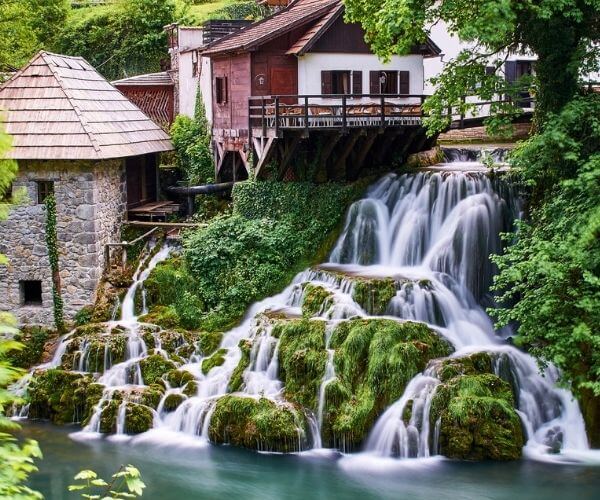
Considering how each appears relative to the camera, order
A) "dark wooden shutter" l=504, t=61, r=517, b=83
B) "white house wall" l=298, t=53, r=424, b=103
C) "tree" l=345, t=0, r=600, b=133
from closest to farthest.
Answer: "tree" l=345, t=0, r=600, b=133
"white house wall" l=298, t=53, r=424, b=103
"dark wooden shutter" l=504, t=61, r=517, b=83

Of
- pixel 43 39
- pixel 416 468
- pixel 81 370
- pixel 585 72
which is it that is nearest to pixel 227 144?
pixel 81 370

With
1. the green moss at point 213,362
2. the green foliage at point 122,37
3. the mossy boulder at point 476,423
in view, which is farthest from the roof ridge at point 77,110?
the green foliage at point 122,37

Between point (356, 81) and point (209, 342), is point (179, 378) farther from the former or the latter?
A: point (356, 81)

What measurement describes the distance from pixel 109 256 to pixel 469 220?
9.06 m

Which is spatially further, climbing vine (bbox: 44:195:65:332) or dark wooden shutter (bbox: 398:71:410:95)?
dark wooden shutter (bbox: 398:71:410:95)

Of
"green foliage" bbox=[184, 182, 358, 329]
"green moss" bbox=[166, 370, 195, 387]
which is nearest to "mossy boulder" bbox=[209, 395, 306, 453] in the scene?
"green moss" bbox=[166, 370, 195, 387]

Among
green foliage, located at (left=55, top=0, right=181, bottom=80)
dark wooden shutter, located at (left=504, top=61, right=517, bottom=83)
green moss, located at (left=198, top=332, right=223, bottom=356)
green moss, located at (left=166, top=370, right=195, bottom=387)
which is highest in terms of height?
green foliage, located at (left=55, top=0, right=181, bottom=80)

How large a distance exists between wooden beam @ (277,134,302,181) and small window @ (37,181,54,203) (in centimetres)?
567

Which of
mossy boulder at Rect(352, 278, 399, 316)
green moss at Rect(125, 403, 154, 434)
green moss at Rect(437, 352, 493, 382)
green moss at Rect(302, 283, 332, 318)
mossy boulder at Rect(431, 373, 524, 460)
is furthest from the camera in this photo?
green moss at Rect(302, 283, 332, 318)

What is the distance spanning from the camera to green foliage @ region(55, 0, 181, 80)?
1571 inches

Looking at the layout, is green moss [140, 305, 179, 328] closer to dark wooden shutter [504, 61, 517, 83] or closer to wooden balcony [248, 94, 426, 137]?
→ wooden balcony [248, 94, 426, 137]

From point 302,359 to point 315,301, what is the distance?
6.92 ft

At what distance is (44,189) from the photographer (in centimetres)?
2345

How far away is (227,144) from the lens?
2631cm
